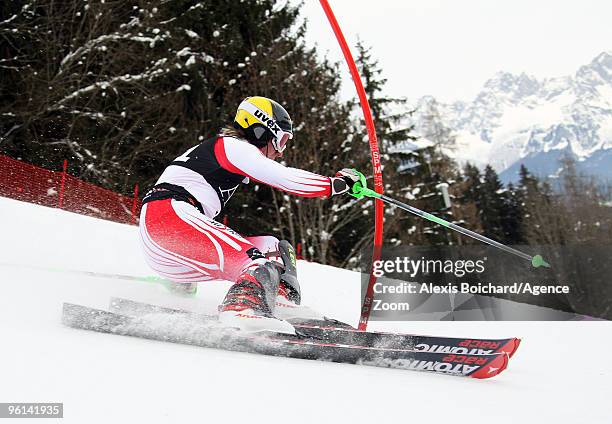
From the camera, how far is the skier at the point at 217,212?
2992 millimetres

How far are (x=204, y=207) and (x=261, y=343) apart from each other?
3.33 ft

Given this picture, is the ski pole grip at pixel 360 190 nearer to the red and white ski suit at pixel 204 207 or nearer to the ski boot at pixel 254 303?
the red and white ski suit at pixel 204 207

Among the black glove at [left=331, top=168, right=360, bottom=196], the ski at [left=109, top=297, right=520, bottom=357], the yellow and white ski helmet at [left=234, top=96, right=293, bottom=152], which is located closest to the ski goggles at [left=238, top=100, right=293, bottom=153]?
the yellow and white ski helmet at [left=234, top=96, right=293, bottom=152]

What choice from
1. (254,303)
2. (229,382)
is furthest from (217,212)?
(229,382)

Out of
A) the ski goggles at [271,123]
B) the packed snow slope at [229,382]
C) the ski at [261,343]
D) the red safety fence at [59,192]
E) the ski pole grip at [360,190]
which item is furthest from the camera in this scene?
the red safety fence at [59,192]

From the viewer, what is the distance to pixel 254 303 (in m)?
2.88

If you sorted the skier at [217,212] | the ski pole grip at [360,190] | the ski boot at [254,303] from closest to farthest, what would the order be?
the ski boot at [254,303] < the skier at [217,212] < the ski pole grip at [360,190]

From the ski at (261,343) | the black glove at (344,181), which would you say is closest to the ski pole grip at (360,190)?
the black glove at (344,181)

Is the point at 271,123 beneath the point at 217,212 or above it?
above

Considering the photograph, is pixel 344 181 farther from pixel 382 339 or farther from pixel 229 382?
pixel 229 382

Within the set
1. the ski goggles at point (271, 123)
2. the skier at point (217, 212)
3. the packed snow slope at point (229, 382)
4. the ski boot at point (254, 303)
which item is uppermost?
the ski goggles at point (271, 123)

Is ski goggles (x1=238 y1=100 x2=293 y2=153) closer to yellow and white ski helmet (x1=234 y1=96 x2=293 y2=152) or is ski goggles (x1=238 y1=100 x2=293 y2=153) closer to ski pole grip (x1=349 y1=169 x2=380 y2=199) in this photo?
yellow and white ski helmet (x1=234 y1=96 x2=293 y2=152)

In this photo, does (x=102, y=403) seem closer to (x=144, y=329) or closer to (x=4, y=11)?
(x=144, y=329)

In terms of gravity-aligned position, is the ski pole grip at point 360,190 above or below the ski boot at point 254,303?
above
